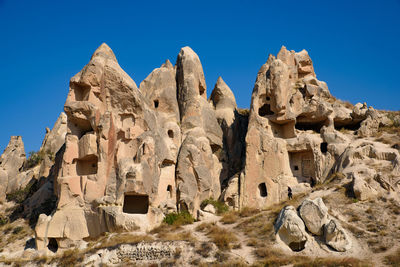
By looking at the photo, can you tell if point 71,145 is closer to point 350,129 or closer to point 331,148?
point 331,148

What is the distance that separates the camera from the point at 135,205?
23.3m

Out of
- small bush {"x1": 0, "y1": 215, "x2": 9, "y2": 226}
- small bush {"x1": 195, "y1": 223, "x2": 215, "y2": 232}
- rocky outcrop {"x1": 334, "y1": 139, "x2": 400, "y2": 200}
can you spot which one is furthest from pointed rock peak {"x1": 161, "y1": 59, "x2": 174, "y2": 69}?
small bush {"x1": 0, "y1": 215, "x2": 9, "y2": 226}

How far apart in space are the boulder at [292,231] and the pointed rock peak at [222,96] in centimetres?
1589

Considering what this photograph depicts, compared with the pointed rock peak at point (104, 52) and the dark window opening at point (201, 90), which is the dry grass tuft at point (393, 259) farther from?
the dark window opening at point (201, 90)

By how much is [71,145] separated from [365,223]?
1602 centimetres

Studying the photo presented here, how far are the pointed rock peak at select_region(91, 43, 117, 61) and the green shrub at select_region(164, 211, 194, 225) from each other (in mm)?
10631

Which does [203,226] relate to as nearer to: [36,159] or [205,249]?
[205,249]

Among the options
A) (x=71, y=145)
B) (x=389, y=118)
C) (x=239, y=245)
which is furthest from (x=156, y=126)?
(x=389, y=118)

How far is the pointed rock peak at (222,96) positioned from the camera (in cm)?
3183

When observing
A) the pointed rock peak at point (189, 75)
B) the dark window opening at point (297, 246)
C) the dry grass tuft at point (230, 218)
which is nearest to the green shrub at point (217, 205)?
the dry grass tuft at point (230, 218)

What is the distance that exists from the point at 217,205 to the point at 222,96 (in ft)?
36.7

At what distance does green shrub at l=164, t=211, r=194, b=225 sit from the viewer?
21438 mm

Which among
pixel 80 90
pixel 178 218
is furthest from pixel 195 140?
pixel 80 90

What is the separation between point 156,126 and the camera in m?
24.7
